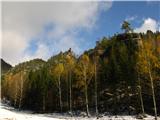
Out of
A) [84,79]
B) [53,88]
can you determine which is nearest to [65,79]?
[53,88]

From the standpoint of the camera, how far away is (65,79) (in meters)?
72.2

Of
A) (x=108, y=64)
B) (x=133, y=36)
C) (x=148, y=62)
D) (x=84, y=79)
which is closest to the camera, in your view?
(x=148, y=62)

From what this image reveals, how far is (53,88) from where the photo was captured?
3113 inches

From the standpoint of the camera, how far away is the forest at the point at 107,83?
4959 cm

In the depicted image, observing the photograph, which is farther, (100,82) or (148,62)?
(100,82)

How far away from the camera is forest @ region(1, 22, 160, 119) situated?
4959cm

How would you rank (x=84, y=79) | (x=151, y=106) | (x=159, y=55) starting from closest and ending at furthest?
(x=159, y=55), (x=151, y=106), (x=84, y=79)

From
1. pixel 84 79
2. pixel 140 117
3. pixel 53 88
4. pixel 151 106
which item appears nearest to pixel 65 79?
pixel 53 88

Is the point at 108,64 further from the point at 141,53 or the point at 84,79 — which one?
the point at 141,53

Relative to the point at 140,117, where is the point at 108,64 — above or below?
above

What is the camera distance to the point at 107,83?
69188 millimetres

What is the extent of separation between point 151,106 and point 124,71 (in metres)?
9.77

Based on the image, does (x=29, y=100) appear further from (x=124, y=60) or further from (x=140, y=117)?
(x=140, y=117)

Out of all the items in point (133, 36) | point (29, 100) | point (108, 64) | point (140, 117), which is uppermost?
point (133, 36)
